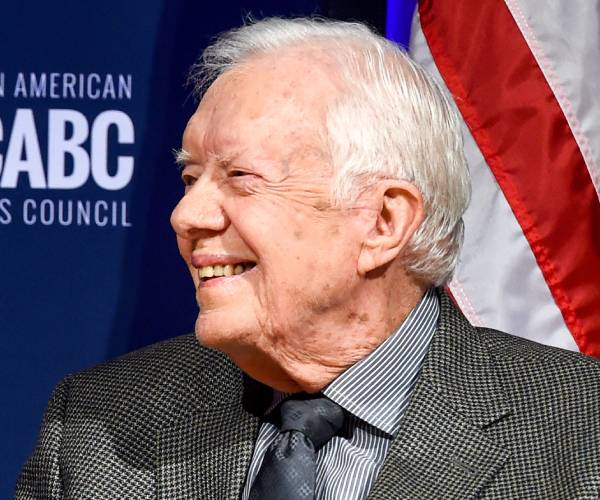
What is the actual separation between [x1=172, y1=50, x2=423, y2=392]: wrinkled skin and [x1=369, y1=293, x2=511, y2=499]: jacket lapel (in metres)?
0.12

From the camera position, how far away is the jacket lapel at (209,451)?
171 centimetres

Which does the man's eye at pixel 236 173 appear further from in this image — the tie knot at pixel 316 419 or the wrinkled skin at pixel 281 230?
the tie knot at pixel 316 419

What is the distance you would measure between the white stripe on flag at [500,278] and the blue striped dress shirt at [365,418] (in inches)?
19.8

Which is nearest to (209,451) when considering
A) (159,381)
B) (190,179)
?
(159,381)

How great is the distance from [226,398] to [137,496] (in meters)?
0.20

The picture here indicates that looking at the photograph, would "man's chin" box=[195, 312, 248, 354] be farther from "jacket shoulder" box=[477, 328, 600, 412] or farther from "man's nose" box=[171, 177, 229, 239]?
"jacket shoulder" box=[477, 328, 600, 412]

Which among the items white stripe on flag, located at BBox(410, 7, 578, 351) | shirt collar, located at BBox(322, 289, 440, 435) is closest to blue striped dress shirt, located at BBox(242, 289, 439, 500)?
shirt collar, located at BBox(322, 289, 440, 435)

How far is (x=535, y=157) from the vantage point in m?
2.20

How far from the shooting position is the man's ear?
1.66m

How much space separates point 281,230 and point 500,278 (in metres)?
0.71

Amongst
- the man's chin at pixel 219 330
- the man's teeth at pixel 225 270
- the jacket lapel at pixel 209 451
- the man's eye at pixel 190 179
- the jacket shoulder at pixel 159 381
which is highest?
the man's eye at pixel 190 179

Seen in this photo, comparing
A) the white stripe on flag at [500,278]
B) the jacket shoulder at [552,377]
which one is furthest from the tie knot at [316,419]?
the white stripe on flag at [500,278]

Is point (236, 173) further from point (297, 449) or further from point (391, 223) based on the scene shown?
point (297, 449)

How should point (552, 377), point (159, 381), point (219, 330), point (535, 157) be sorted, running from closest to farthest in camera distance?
point (219, 330) → point (552, 377) → point (159, 381) → point (535, 157)
